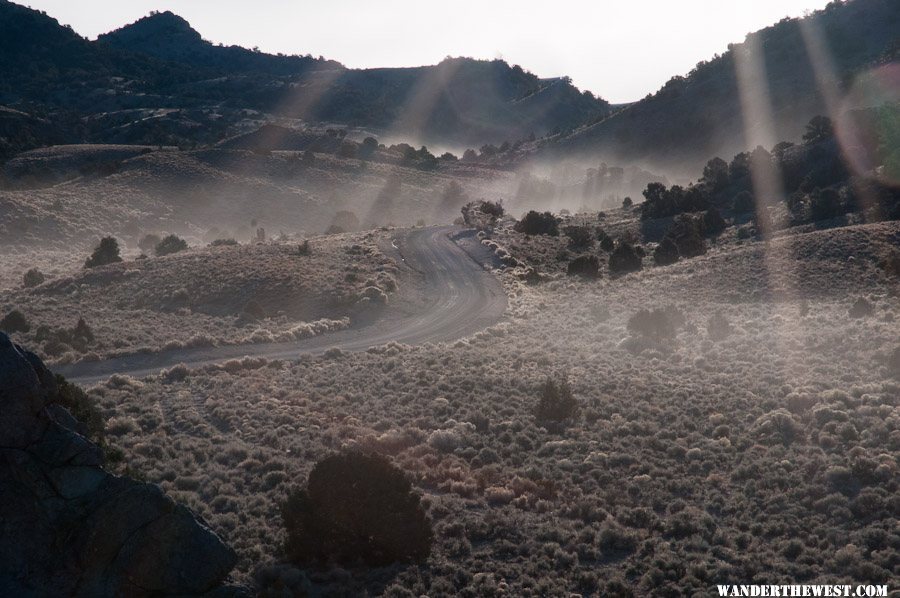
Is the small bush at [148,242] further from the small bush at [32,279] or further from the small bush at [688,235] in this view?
the small bush at [688,235]

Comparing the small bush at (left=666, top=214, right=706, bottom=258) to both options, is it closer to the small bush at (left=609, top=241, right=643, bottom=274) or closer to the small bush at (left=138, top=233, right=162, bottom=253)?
the small bush at (left=609, top=241, right=643, bottom=274)

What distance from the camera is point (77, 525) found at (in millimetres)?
11555

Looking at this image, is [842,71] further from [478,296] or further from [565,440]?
[565,440]

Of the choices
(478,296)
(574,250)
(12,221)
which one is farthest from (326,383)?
(12,221)

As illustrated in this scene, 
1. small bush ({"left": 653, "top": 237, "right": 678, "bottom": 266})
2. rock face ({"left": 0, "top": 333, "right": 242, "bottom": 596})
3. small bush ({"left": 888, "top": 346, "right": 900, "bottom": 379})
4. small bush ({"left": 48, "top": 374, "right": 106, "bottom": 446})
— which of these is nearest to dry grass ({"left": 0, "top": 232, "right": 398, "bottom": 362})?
small bush ({"left": 48, "top": 374, "right": 106, "bottom": 446})

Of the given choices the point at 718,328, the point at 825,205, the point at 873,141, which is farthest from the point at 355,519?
the point at 873,141

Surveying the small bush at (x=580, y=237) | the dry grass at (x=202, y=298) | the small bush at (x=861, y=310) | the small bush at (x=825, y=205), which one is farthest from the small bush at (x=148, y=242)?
the small bush at (x=861, y=310)

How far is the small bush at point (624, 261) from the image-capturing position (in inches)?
2290

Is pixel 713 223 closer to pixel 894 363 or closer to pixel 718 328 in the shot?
pixel 718 328

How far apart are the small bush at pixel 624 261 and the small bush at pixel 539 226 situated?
549 inches

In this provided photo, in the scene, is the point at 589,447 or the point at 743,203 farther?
the point at 743,203

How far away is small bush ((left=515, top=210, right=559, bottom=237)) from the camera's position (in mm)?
73375

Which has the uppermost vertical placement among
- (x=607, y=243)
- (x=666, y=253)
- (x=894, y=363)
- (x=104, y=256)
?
(x=104, y=256)

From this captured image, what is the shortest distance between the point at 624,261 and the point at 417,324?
22626mm
